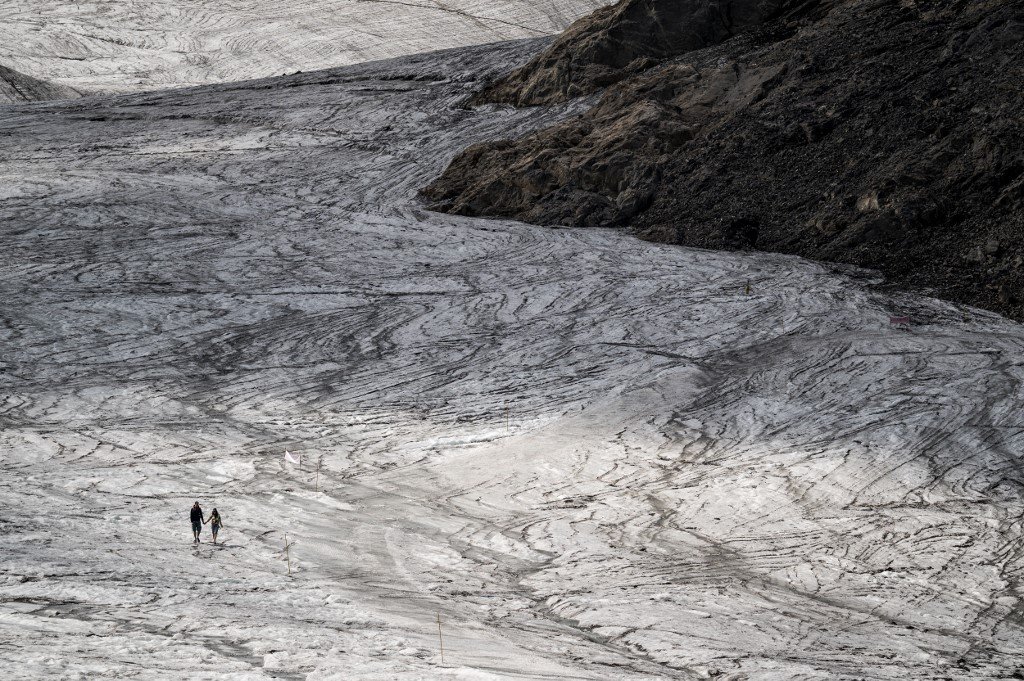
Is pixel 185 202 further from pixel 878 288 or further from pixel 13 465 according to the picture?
pixel 878 288

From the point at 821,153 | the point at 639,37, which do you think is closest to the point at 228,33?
the point at 639,37

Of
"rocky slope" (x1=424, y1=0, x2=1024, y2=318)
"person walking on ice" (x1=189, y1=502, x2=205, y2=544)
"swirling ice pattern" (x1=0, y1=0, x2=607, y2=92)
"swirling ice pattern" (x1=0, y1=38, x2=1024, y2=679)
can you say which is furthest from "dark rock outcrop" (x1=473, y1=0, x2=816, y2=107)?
"person walking on ice" (x1=189, y1=502, x2=205, y2=544)

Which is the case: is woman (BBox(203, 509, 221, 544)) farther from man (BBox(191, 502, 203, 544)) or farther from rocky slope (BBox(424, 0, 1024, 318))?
rocky slope (BBox(424, 0, 1024, 318))

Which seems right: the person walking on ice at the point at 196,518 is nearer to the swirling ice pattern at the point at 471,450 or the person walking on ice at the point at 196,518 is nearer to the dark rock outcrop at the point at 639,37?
the swirling ice pattern at the point at 471,450

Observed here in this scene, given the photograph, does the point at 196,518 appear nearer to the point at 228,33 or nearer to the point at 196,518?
the point at 196,518

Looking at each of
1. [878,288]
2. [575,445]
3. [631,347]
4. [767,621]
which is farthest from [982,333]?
[767,621]

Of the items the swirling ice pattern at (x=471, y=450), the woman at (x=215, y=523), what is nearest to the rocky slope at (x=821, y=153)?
the swirling ice pattern at (x=471, y=450)

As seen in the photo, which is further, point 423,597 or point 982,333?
point 982,333

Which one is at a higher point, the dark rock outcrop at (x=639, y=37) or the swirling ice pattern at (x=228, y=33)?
the swirling ice pattern at (x=228, y=33)
